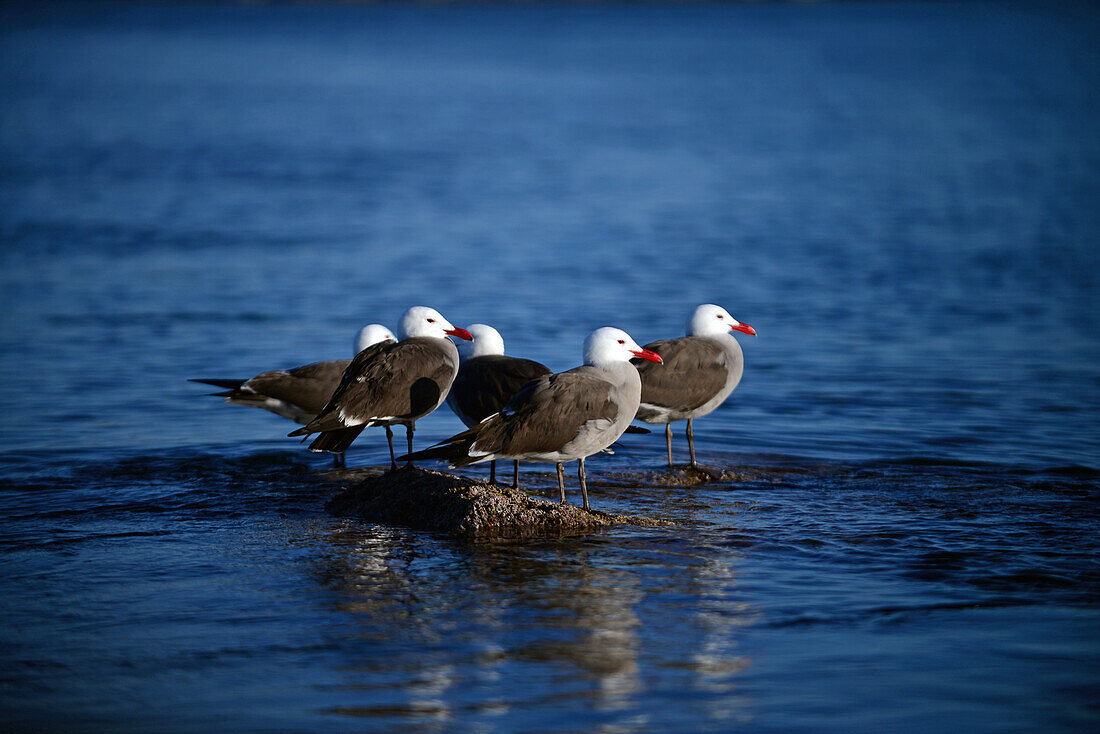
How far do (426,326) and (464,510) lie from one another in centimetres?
208

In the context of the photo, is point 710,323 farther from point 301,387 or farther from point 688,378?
point 301,387

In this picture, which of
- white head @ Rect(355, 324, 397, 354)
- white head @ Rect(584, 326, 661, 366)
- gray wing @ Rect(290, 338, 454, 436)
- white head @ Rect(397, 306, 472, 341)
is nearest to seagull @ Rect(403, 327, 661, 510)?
white head @ Rect(584, 326, 661, 366)

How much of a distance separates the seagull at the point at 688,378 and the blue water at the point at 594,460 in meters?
0.54

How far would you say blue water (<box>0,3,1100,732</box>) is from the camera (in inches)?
223

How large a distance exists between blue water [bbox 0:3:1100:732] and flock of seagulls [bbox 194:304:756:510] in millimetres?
592

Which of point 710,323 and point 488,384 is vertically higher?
point 710,323

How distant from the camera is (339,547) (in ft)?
24.8

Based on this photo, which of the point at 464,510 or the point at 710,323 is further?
the point at 710,323

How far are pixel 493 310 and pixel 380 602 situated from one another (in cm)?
1081

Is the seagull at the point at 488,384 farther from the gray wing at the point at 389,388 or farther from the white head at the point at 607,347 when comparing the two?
the white head at the point at 607,347

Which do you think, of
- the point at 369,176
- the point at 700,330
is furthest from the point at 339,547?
the point at 369,176

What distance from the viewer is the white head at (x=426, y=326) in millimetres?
9445

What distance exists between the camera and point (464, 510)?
7.80 metres

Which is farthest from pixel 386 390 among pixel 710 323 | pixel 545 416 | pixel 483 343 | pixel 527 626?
pixel 710 323
